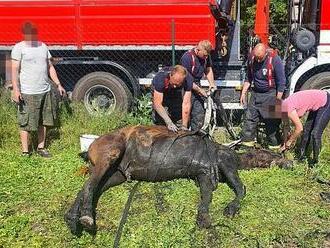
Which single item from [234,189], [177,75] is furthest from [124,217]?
[177,75]

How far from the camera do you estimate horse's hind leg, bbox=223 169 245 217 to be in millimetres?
5066

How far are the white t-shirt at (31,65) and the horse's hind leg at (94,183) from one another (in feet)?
6.29

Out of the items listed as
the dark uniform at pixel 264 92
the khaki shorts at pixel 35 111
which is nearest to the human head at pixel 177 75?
the dark uniform at pixel 264 92

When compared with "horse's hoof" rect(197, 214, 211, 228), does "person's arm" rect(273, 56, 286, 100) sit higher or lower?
higher

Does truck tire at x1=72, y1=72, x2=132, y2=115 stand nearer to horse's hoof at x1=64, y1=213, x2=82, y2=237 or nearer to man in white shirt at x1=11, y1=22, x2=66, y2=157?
man in white shirt at x1=11, y1=22, x2=66, y2=157

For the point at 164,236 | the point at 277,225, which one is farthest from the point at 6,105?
the point at 277,225

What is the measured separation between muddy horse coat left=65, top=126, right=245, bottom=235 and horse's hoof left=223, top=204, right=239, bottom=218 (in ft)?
0.96

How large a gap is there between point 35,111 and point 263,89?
3.26m

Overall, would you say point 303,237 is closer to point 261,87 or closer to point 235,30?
point 261,87

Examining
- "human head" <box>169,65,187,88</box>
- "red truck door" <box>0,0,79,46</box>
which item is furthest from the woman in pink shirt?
"red truck door" <box>0,0,79,46</box>

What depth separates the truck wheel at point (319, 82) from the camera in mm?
8359

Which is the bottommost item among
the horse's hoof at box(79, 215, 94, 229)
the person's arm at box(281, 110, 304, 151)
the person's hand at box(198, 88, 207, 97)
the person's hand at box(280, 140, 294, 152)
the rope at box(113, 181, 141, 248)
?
the rope at box(113, 181, 141, 248)

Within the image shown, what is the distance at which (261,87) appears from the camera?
7.25 meters

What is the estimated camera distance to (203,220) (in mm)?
4855
